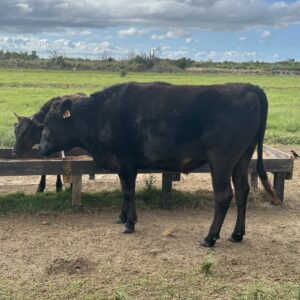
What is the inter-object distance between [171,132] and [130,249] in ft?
5.46

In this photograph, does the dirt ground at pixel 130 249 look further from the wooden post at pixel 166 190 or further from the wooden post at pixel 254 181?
the wooden post at pixel 254 181

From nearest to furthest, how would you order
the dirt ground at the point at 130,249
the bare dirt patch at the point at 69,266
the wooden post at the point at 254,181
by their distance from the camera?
the dirt ground at the point at 130,249 → the bare dirt patch at the point at 69,266 → the wooden post at the point at 254,181

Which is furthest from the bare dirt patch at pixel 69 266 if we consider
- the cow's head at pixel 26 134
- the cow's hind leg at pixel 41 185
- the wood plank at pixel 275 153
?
the wood plank at pixel 275 153

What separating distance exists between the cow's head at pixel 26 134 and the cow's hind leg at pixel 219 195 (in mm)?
3865

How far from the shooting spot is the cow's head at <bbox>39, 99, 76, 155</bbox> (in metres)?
7.38

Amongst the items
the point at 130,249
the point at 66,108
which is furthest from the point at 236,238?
the point at 66,108

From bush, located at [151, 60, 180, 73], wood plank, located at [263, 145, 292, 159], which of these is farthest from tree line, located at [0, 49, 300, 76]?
wood plank, located at [263, 145, 292, 159]

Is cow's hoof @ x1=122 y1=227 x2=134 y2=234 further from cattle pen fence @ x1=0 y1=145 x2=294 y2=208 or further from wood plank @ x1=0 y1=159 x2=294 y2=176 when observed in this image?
cattle pen fence @ x1=0 y1=145 x2=294 y2=208

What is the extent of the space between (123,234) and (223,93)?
7.97ft

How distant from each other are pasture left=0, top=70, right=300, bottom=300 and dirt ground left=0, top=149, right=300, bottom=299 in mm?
12

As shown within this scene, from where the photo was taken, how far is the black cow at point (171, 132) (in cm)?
627

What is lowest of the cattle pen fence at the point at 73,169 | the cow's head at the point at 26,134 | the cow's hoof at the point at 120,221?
the cow's hoof at the point at 120,221

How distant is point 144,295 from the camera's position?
193 inches

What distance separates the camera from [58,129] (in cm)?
752
